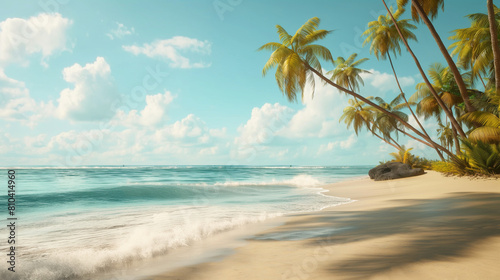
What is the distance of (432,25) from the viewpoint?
11.1m

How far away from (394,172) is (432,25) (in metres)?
10.5

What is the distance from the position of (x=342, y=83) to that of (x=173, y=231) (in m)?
22.2

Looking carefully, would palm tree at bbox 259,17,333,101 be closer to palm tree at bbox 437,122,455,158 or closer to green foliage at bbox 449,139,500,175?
green foliage at bbox 449,139,500,175

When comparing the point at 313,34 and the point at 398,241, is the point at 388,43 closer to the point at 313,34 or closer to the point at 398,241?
the point at 313,34

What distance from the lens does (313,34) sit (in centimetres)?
1510

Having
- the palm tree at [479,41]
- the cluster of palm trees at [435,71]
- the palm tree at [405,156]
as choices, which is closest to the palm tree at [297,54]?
the cluster of palm trees at [435,71]

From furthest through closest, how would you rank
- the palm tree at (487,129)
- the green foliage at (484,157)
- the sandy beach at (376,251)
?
the palm tree at (487,129) → the green foliage at (484,157) → the sandy beach at (376,251)

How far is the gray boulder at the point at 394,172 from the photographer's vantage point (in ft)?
58.2

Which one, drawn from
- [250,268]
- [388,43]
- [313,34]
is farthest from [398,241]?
[388,43]

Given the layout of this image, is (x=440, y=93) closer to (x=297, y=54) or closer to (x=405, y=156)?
(x=405, y=156)

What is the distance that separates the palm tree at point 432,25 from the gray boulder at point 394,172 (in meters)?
6.38

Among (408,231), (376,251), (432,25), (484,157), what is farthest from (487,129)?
(376,251)

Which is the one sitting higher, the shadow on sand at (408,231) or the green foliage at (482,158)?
the green foliage at (482,158)

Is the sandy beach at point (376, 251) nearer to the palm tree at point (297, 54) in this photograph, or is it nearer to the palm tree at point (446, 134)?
the palm tree at point (297, 54)
